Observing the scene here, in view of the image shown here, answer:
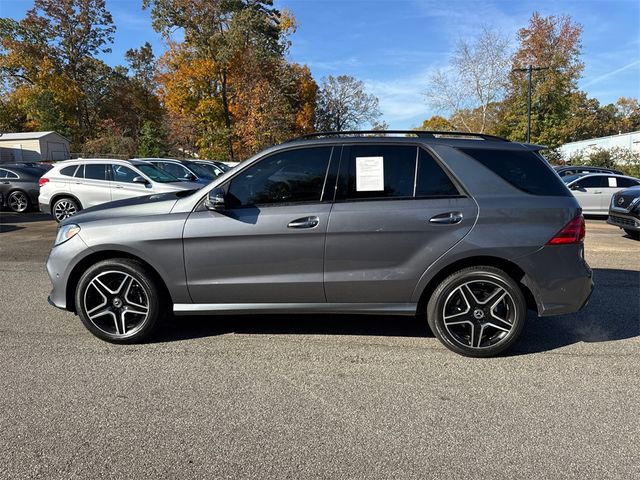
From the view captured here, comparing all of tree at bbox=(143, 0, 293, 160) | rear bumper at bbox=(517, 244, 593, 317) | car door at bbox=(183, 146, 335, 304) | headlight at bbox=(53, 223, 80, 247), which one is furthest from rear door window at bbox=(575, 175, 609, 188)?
tree at bbox=(143, 0, 293, 160)

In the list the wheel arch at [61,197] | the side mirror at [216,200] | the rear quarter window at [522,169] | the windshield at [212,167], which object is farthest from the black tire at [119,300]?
the windshield at [212,167]

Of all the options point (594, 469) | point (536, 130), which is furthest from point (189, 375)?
point (536, 130)

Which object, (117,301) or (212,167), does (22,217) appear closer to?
(212,167)

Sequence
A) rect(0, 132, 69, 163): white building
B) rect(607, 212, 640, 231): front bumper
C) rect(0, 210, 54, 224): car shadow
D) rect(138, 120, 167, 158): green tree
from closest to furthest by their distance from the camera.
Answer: rect(607, 212, 640, 231): front bumper, rect(0, 210, 54, 224): car shadow, rect(0, 132, 69, 163): white building, rect(138, 120, 167, 158): green tree

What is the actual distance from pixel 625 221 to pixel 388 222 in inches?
342

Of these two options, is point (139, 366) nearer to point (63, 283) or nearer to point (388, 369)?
point (63, 283)

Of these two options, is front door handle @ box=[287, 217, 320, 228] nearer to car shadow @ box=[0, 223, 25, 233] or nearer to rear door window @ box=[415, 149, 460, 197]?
rear door window @ box=[415, 149, 460, 197]

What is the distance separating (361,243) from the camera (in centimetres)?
390

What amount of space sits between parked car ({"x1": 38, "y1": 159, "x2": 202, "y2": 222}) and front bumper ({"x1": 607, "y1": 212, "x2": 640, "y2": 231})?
9.92 metres

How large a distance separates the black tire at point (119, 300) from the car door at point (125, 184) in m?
7.75

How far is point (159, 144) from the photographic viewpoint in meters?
44.6

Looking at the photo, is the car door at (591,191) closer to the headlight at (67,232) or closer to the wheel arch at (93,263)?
the wheel arch at (93,263)

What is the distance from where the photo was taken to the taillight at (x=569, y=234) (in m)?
3.86

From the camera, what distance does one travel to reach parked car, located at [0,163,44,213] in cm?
1482
